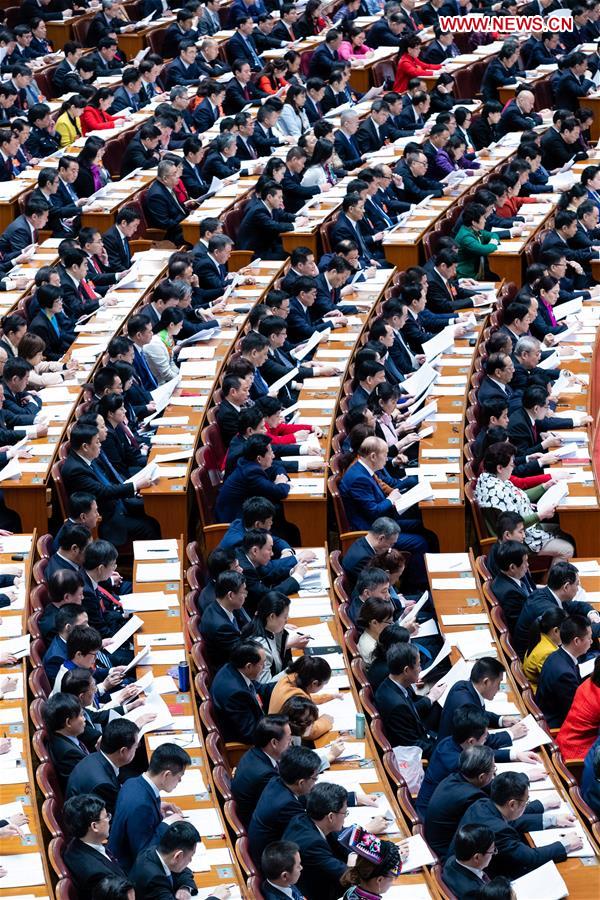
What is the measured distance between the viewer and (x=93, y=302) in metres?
11.9

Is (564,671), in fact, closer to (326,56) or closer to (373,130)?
(373,130)

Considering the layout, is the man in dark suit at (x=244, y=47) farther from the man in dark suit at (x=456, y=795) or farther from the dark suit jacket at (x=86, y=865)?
the dark suit jacket at (x=86, y=865)

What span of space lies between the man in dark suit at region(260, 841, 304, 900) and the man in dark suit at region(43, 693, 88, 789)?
1199mm

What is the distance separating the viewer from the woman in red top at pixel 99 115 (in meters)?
15.9

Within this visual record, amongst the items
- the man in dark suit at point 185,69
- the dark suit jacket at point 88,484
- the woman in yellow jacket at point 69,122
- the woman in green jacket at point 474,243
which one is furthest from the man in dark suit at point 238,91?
the dark suit jacket at point 88,484

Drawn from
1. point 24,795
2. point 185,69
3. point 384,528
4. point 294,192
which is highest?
point 24,795

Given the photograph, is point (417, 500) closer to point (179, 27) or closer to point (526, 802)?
point (526, 802)

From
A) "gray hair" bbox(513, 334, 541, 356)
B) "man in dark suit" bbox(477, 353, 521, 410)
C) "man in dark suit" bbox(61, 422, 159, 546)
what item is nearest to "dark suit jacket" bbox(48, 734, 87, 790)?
"man in dark suit" bbox(61, 422, 159, 546)

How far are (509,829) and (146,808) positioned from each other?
149cm

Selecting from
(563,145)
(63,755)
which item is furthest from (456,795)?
(563,145)

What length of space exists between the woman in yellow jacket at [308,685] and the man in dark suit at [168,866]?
124cm

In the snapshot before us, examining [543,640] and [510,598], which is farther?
[510,598]

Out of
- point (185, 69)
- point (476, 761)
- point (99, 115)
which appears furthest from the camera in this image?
point (185, 69)

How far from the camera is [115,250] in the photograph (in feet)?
42.4
